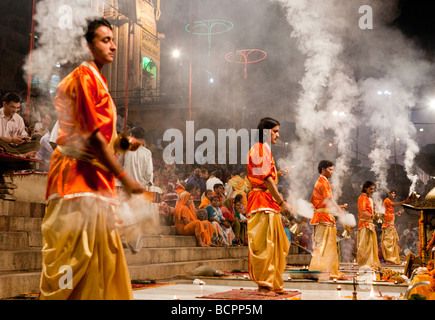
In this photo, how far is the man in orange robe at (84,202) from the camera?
8.92 feet

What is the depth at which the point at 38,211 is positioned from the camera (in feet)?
23.2

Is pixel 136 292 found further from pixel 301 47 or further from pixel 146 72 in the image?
pixel 146 72

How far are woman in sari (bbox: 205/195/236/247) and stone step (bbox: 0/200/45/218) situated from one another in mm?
4583

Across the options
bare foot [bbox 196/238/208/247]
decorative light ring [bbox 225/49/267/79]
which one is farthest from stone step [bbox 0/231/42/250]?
decorative light ring [bbox 225/49/267/79]

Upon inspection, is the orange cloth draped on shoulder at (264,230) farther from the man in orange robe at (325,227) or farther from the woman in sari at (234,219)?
the woman in sari at (234,219)

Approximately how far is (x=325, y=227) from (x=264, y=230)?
3278mm

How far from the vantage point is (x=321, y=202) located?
8820 mm

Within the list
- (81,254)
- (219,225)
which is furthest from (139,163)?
(81,254)

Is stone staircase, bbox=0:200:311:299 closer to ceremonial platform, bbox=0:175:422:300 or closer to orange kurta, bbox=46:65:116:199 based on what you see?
ceremonial platform, bbox=0:175:422:300

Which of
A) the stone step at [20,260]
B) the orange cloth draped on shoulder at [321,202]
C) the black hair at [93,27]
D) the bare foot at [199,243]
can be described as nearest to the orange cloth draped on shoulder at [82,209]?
the black hair at [93,27]

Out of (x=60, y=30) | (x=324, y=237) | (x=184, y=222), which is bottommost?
(x=324, y=237)

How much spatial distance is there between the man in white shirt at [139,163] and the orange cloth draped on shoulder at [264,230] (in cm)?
235

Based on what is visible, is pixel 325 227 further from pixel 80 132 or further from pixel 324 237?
pixel 80 132
